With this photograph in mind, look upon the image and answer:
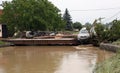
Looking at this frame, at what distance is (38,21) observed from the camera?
4334cm

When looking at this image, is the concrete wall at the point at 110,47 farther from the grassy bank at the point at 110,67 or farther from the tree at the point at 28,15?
the tree at the point at 28,15

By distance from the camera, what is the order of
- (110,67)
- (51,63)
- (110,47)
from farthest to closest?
(110,47) < (51,63) < (110,67)

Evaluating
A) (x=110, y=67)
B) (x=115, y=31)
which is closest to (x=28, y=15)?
(x=115, y=31)

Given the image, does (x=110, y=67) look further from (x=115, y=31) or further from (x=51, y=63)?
(x=115, y=31)

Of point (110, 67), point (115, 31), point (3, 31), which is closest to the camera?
point (110, 67)

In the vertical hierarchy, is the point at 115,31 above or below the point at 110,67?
above

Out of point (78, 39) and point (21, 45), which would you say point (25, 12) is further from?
point (78, 39)

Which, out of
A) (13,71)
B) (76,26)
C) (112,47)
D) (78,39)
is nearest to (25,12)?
(78,39)

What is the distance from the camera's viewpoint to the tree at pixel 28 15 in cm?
4281

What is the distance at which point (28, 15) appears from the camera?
4244cm

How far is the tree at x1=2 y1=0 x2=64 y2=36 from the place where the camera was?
4281 centimetres

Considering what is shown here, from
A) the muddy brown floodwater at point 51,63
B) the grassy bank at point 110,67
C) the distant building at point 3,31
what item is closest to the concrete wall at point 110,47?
the muddy brown floodwater at point 51,63

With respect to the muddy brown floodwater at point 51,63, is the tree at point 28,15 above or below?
above

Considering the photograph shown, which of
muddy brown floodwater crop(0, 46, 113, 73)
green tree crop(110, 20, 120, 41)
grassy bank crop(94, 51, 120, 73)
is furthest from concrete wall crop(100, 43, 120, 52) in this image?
grassy bank crop(94, 51, 120, 73)
